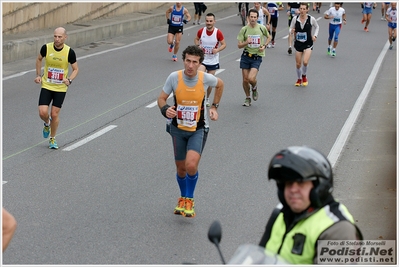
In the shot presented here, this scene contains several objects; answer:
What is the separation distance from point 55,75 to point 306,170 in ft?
27.1

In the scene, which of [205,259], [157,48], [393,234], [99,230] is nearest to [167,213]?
[99,230]

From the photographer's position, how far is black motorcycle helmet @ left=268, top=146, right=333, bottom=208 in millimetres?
3609

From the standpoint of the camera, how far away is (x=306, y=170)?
360cm

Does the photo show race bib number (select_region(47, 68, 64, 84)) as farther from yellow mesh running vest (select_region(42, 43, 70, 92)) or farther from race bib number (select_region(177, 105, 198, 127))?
race bib number (select_region(177, 105, 198, 127))

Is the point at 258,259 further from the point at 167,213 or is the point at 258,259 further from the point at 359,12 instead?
the point at 359,12

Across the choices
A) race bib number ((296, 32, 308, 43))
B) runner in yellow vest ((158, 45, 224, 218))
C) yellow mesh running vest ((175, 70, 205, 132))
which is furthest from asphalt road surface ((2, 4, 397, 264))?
race bib number ((296, 32, 308, 43))

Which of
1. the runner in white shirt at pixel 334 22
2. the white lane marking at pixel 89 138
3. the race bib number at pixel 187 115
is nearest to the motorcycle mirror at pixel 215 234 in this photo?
the race bib number at pixel 187 115

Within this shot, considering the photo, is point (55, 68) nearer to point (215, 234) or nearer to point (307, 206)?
point (215, 234)

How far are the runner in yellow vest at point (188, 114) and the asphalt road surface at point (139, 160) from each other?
387mm

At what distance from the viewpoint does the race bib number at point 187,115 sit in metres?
8.30

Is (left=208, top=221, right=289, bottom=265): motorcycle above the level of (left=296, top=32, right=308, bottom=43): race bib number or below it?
above

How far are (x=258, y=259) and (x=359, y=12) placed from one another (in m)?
39.8

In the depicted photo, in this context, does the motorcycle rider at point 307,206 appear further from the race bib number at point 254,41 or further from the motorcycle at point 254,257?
the race bib number at point 254,41

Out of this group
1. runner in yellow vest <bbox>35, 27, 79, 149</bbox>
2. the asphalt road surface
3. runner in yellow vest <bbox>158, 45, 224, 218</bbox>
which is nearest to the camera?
the asphalt road surface
